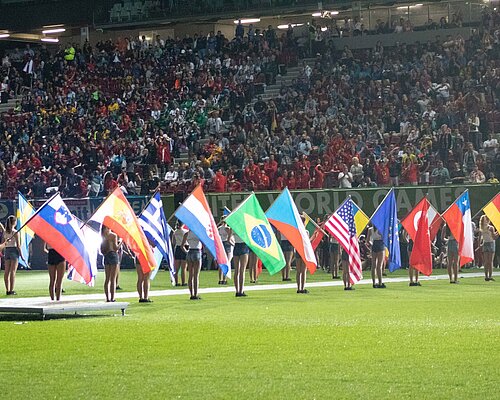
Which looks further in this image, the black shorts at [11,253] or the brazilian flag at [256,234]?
the black shorts at [11,253]

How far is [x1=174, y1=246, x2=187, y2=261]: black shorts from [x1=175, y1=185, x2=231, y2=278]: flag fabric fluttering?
5.89 metres

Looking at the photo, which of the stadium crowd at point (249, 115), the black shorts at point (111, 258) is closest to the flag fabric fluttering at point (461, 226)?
the stadium crowd at point (249, 115)

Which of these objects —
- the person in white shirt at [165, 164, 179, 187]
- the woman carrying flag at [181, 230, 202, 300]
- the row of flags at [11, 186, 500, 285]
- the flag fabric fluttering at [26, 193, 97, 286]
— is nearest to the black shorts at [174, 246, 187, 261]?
the row of flags at [11, 186, 500, 285]

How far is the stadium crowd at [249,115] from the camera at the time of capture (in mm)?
40625

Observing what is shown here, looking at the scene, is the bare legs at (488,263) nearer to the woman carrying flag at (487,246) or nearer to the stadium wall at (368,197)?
the woman carrying flag at (487,246)

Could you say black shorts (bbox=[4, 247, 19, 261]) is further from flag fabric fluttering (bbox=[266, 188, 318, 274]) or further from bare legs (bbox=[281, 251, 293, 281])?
bare legs (bbox=[281, 251, 293, 281])

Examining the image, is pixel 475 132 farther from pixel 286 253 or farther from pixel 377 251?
pixel 377 251

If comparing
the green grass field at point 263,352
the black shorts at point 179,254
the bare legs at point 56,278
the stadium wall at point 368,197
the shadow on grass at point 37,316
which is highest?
the stadium wall at point 368,197

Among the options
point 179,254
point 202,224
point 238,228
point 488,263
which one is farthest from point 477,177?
point 202,224

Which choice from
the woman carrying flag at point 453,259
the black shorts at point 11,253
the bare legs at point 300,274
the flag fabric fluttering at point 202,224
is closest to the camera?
the flag fabric fluttering at point 202,224

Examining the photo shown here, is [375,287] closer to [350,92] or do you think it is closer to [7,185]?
[350,92]

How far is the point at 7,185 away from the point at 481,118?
19.5m

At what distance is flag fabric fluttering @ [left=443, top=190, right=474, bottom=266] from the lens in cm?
3033

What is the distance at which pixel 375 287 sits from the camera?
28.7 m
